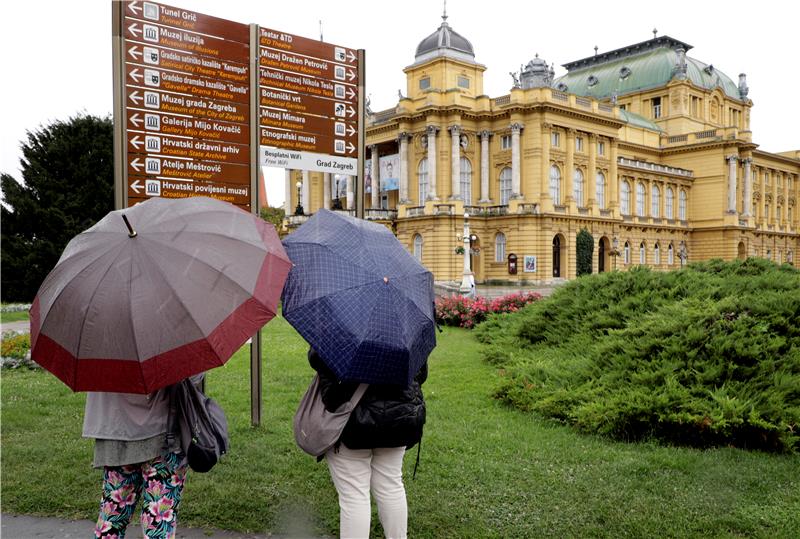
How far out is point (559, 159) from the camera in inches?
1789

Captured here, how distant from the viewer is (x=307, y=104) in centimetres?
720

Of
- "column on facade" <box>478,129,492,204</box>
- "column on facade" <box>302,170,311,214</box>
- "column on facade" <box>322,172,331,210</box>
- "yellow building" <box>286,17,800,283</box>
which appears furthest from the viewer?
"column on facade" <box>302,170,311,214</box>

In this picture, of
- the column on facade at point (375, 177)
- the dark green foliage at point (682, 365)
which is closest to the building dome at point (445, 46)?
the column on facade at point (375, 177)

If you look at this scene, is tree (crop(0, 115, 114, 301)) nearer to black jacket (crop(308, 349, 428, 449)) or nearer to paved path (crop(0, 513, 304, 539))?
paved path (crop(0, 513, 304, 539))

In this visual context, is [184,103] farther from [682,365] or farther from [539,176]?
[539,176]

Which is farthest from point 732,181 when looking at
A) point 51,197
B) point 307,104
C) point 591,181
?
point 307,104

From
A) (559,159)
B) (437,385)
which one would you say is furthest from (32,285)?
(559,159)

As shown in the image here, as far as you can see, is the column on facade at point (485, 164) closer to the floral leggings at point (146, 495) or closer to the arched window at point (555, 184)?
the arched window at point (555, 184)

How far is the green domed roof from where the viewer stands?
206ft

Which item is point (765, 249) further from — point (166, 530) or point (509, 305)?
point (166, 530)

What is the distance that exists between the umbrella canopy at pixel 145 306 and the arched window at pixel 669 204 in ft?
199

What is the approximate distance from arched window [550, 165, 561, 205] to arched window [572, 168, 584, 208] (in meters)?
1.39

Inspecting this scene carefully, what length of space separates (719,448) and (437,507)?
3.09m

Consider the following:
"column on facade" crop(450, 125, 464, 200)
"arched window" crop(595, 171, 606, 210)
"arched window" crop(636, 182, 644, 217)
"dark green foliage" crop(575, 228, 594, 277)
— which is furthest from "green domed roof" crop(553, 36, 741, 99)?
Answer: "column on facade" crop(450, 125, 464, 200)
